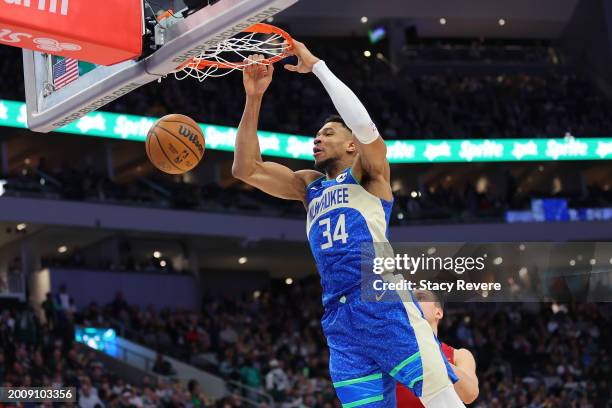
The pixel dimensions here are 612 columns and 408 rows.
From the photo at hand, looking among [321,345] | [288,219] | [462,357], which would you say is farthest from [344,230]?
[288,219]

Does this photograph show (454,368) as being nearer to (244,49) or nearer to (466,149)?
(244,49)

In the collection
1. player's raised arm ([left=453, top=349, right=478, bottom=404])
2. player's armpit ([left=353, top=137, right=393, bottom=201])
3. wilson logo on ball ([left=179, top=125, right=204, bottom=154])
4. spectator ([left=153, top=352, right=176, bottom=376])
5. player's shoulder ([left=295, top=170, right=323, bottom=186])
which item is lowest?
player's raised arm ([left=453, top=349, right=478, bottom=404])

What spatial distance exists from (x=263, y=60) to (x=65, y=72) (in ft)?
3.62

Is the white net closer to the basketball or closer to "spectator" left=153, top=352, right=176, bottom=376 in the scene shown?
the basketball

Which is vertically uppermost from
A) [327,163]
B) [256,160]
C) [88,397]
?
[88,397]

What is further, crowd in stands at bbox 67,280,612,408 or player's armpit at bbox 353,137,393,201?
crowd in stands at bbox 67,280,612,408

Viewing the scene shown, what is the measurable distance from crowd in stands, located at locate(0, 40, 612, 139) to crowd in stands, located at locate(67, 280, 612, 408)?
6.17 meters

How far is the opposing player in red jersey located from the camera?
5.43 metres

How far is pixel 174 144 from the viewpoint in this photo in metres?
6.48

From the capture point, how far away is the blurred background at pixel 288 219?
19.8 meters

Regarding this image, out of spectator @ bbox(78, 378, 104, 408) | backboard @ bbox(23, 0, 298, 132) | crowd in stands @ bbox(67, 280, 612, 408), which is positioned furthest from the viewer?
Answer: crowd in stands @ bbox(67, 280, 612, 408)

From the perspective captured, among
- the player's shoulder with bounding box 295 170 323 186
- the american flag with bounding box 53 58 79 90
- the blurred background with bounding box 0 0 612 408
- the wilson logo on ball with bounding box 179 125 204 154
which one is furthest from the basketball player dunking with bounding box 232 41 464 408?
the blurred background with bounding box 0 0 612 408

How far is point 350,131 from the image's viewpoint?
540 centimetres

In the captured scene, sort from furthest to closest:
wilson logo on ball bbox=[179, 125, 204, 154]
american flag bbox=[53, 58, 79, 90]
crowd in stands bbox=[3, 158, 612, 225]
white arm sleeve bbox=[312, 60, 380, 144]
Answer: crowd in stands bbox=[3, 158, 612, 225], wilson logo on ball bbox=[179, 125, 204, 154], american flag bbox=[53, 58, 79, 90], white arm sleeve bbox=[312, 60, 380, 144]
